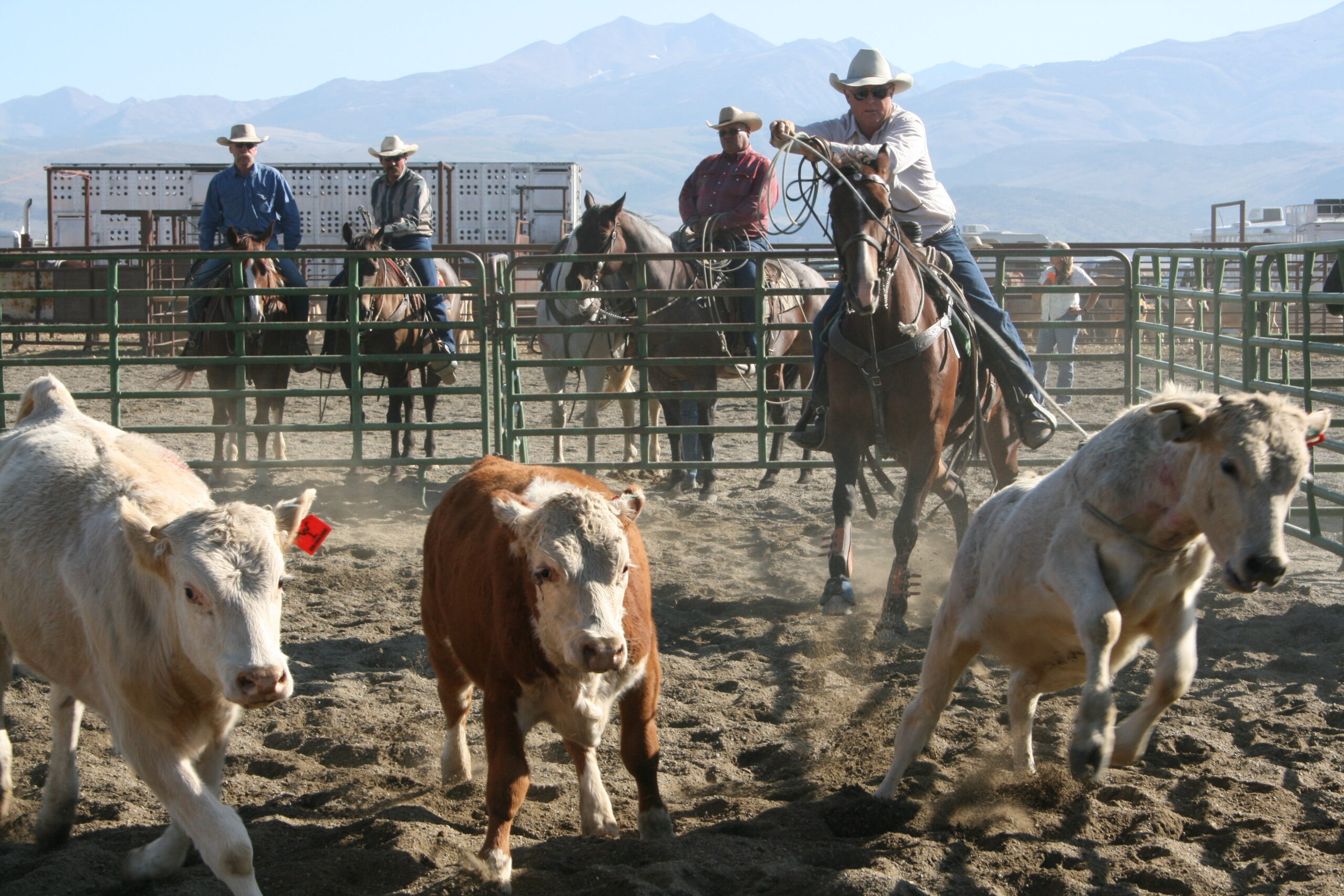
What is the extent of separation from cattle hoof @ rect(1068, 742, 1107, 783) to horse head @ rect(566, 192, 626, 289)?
19.6 feet

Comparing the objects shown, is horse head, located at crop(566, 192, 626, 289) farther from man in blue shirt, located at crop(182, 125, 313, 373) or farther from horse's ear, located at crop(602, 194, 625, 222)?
man in blue shirt, located at crop(182, 125, 313, 373)

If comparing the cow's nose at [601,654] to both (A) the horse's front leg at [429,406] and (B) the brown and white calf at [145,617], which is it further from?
(A) the horse's front leg at [429,406]

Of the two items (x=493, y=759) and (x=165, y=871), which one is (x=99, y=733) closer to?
(x=165, y=871)

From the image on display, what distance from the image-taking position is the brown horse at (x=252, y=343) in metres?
8.30

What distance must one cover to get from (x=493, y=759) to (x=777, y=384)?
647 centimetres

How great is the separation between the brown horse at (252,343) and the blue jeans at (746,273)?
337cm

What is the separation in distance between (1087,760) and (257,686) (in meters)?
2.11

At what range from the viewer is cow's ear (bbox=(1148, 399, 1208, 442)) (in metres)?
3.02

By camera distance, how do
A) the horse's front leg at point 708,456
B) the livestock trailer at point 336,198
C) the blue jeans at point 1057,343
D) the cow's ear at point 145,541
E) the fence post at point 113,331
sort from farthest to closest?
the livestock trailer at point 336,198 → the blue jeans at point 1057,343 → the horse's front leg at point 708,456 → the fence post at point 113,331 → the cow's ear at point 145,541

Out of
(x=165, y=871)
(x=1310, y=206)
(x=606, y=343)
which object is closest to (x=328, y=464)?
(x=606, y=343)

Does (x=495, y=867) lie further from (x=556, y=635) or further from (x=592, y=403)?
(x=592, y=403)

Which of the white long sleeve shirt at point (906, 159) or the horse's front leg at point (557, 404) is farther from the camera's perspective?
the horse's front leg at point (557, 404)

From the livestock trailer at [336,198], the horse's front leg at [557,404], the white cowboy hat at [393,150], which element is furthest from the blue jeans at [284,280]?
the livestock trailer at [336,198]

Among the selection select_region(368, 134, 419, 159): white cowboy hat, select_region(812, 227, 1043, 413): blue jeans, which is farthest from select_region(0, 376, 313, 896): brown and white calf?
select_region(368, 134, 419, 159): white cowboy hat
